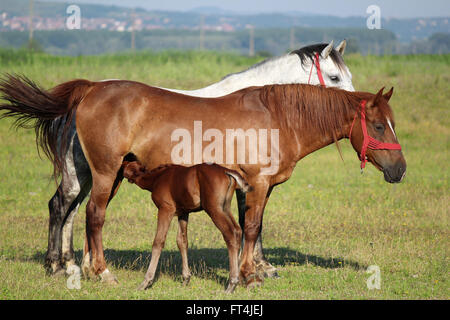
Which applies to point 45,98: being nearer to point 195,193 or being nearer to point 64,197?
point 64,197

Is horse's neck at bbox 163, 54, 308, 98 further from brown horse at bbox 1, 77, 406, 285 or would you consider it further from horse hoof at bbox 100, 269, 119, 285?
horse hoof at bbox 100, 269, 119, 285

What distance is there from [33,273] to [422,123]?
52.1 feet

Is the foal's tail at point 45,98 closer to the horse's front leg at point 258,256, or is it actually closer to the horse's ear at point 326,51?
the horse's front leg at point 258,256

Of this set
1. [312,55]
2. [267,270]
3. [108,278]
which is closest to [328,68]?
[312,55]

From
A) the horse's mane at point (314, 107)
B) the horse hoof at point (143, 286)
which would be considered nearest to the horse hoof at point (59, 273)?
the horse hoof at point (143, 286)

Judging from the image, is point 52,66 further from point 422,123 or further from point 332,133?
point 332,133

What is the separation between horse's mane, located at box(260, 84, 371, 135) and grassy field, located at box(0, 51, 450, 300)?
174 cm

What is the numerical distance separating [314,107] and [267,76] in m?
1.50

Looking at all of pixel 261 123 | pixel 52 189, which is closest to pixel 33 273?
pixel 261 123

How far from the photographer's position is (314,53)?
305 inches

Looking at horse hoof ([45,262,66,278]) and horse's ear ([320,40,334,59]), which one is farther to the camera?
horse's ear ([320,40,334,59])

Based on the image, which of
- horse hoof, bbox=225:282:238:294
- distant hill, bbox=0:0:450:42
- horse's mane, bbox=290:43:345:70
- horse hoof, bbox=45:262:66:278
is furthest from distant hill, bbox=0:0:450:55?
horse hoof, bbox=225:282:238:294

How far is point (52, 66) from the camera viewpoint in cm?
2327

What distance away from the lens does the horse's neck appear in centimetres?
762
